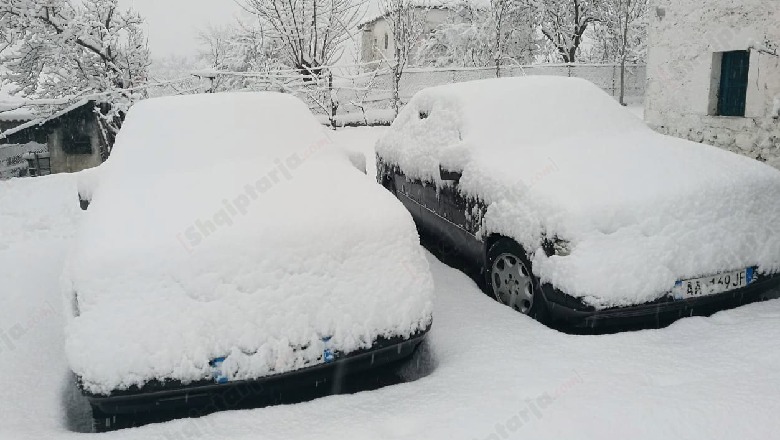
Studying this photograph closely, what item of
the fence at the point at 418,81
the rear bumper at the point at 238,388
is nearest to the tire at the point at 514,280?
the rear bumper at the point at 238,388

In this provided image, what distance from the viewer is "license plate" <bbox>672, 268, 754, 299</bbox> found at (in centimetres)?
342

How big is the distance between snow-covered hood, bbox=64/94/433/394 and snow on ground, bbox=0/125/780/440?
30cm

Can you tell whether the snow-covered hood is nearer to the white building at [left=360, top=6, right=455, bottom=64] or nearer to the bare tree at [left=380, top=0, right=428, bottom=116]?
the bare tree at [left=380, top=0, right=428, bottom=116]

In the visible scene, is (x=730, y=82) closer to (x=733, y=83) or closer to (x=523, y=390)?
(x=733, y=83)

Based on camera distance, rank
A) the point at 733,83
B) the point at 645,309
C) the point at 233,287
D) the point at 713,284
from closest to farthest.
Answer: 1. the point at 233,287
2. the point at 645,309
3. the point at 713,284
4. the point at 733,83

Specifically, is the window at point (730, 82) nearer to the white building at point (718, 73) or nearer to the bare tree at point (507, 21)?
the white building at point (718, 73)

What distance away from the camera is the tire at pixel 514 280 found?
3653 millimetres

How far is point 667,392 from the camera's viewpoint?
8.84 feet

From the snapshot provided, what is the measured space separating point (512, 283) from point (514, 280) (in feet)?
0.11

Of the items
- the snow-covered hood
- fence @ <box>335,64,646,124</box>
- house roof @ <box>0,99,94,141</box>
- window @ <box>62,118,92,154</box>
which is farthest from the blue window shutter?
window @ <box>62,118,92,154</box>

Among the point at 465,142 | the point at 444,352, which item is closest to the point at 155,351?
the point at 444,352

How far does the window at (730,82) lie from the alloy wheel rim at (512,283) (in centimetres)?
663

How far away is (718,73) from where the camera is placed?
898 cm

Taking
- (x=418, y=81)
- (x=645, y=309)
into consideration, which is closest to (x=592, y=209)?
(x=645, y=309)
